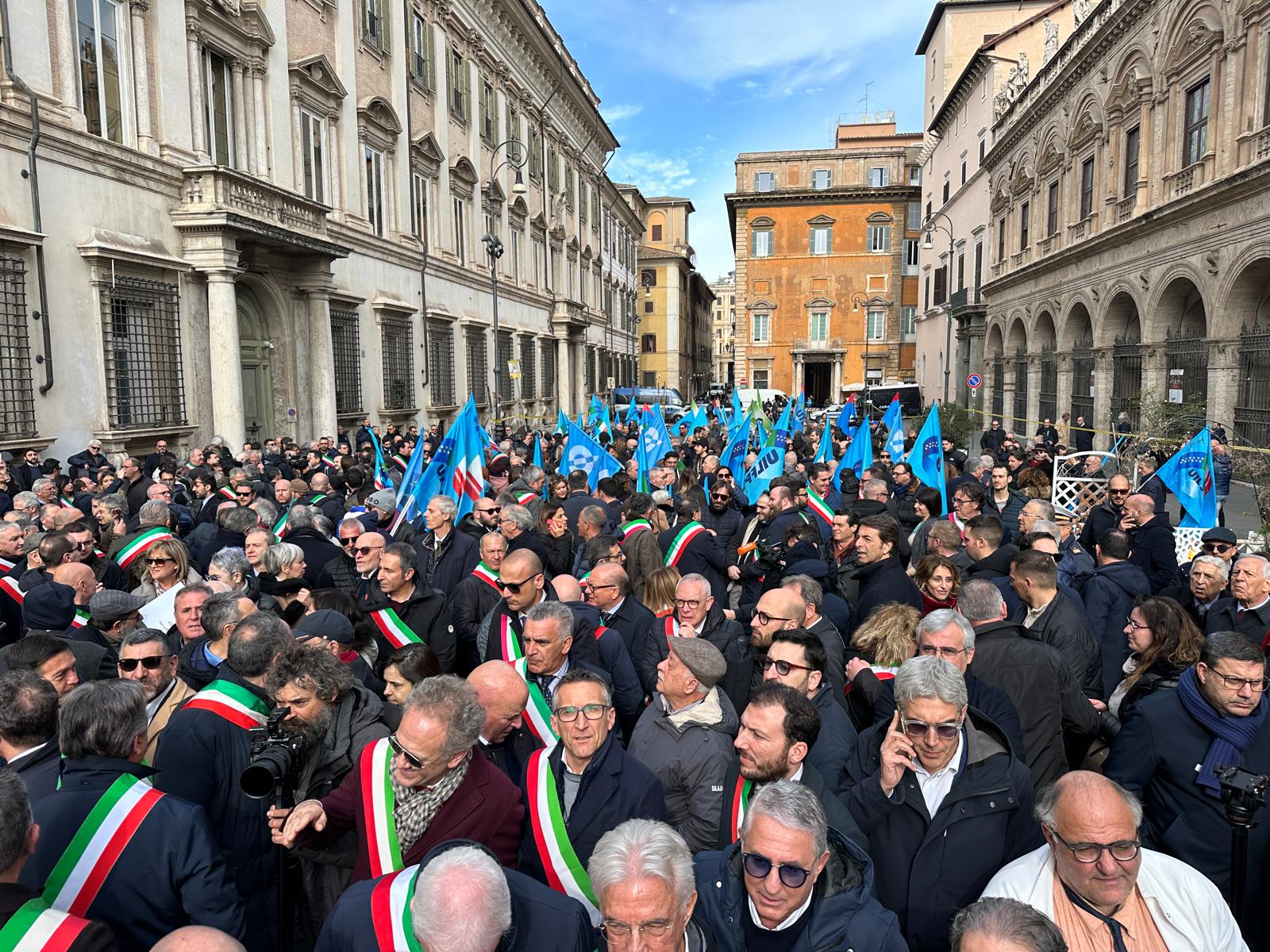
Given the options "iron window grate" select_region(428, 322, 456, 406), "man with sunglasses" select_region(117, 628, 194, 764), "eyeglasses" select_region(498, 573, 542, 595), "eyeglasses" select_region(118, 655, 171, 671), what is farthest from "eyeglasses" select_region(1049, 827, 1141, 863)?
"iron window grate" select_region(428, 322, 456, 406)

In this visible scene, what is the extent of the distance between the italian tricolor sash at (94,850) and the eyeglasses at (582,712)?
1348 millimetres

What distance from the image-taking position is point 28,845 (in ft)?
8.00

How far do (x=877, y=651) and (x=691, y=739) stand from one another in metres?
1.12

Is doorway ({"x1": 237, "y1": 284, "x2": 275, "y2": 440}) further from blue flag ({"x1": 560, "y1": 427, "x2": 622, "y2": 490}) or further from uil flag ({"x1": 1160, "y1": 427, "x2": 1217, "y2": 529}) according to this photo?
uil flag ({"x1": 1160, "y1": 427, "x2": 1217, "y2": 529})

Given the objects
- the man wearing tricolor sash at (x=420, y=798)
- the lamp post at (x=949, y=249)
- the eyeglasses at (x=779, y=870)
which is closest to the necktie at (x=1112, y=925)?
the eyeglasses at (x=779, y=870)

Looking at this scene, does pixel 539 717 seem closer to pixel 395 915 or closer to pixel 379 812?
pixel 379 812

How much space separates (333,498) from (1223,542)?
7.70m

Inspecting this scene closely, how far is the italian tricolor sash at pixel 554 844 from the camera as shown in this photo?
3014mm

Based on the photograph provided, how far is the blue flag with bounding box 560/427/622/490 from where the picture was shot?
1204 centimetres

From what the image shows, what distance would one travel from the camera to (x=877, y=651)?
4.12m

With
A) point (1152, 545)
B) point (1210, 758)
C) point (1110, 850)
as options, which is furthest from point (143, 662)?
point (1152, 545)

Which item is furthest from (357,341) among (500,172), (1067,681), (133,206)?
(1067,681)

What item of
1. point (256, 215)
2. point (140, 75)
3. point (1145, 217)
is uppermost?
point (140, 75)

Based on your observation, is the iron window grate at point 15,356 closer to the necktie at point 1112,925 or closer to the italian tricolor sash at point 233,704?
the italian tricolor sash at point 233,704
